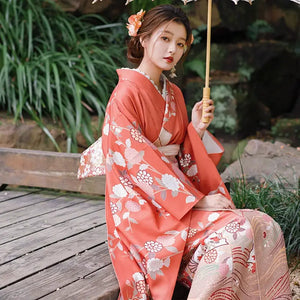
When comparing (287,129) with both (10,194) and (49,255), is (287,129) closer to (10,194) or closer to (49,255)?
(10,194)

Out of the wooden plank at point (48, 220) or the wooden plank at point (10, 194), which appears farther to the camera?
the wooden plank at point (10, 194)

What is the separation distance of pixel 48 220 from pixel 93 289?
0.97 m

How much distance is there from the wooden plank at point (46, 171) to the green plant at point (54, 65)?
911 mm

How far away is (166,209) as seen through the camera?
85.4 inches

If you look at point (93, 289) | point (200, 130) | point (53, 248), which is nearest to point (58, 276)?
point (93, 289)

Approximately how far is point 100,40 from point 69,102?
2.96 ft

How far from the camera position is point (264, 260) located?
2094 mm

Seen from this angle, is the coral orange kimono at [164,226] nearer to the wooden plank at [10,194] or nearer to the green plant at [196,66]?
the wooden plank at [10,194]

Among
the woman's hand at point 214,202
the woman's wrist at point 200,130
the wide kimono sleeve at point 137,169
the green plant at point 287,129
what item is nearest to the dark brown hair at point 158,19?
the wide kimono sleeve at point 137,169

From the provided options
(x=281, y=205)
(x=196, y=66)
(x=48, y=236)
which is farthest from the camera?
(x=196, y=66)

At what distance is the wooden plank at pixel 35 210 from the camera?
3.06m

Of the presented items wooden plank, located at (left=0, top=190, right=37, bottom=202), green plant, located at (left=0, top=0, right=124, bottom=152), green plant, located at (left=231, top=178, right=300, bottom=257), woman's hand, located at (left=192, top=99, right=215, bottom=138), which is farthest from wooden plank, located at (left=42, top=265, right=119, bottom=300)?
green plant, located at (left=0, top=0, right=124, bottom=152)


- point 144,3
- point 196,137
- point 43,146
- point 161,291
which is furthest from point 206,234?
point 144,3

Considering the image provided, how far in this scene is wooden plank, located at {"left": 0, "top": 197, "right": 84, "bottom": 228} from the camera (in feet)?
10.0
